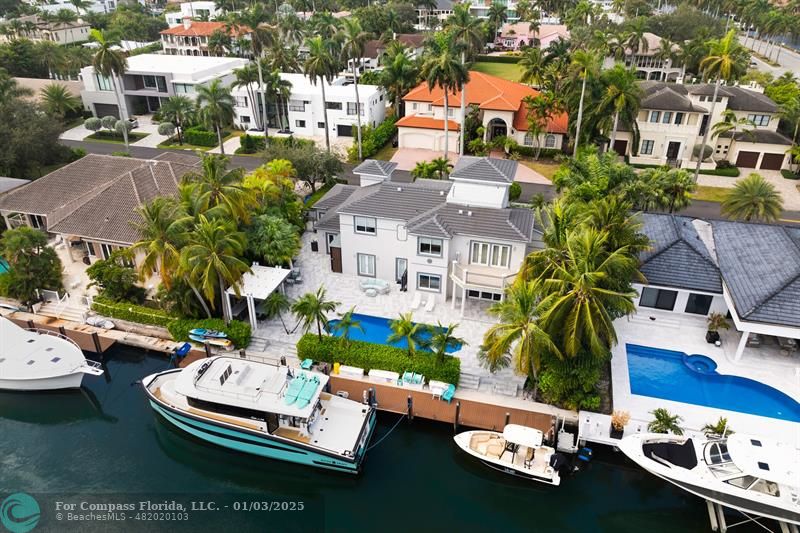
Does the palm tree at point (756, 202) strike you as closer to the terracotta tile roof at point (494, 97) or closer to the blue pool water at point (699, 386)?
the blue pool water at point (699, 386)

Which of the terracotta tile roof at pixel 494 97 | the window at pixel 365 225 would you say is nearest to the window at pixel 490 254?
the window at pixel 365 225

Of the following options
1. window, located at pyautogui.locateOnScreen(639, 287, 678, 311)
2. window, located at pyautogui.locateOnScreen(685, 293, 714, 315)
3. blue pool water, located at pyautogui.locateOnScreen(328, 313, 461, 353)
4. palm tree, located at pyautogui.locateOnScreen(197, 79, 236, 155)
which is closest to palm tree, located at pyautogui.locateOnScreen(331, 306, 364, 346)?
blue pool water, located at pyautogui.locateOnScreen(328, 313, 461, 353)

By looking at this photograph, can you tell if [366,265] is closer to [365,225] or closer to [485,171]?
[365,225]

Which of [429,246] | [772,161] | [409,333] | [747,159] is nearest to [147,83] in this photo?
[429,246]

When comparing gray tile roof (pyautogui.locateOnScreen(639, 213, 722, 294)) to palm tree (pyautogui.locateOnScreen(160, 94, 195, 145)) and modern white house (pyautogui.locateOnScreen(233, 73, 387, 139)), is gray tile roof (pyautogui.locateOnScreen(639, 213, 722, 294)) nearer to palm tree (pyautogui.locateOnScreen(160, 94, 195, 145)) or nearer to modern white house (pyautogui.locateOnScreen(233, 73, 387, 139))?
modern white house (pyautogui.locateOnScreen(233, 73, 387, 139))

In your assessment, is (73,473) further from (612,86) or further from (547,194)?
(612,86)

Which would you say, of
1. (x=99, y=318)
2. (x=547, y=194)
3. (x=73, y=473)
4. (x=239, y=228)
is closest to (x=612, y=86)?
(x=547, y=194)
